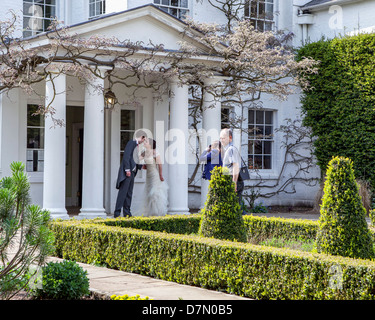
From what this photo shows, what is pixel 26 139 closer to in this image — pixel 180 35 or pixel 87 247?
pixel 180 35

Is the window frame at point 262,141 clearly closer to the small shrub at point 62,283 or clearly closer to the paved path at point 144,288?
the paved path at point 144,288

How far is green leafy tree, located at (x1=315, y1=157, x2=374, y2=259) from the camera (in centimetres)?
697

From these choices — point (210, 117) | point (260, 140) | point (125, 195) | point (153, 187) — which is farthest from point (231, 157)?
point (260, 140)

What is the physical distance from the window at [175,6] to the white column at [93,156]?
16.0ft

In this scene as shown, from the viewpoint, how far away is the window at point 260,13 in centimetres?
1900

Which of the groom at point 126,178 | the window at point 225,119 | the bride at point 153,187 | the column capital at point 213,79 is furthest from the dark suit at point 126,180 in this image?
the window at point 225,119

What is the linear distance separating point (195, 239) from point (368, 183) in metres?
10.8

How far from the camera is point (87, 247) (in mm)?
8922

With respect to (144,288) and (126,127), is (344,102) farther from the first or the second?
(144,288)

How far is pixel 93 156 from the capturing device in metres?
13.1

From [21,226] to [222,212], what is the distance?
346cm

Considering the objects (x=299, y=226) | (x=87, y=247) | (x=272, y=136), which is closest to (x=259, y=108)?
(x=272, y=136)

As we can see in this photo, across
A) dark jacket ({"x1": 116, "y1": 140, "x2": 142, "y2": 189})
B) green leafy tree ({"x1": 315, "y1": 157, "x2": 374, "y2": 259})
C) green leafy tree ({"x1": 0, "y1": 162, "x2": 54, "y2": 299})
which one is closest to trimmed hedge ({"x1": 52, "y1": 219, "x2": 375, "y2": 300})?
green leafy tree ({"x1": 315, "y1": 157, "x2": 374, "y2": 259})

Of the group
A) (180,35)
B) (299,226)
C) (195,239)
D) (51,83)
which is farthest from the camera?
(180,35)
